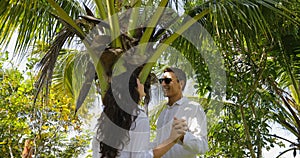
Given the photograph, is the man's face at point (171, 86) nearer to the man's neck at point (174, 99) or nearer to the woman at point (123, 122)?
the man's neck at point (174, 99)

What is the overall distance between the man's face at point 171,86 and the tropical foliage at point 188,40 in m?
0.17

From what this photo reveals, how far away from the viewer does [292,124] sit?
703 cm

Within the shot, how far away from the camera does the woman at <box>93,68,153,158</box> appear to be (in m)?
2.39

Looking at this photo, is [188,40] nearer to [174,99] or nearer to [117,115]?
[174,99]

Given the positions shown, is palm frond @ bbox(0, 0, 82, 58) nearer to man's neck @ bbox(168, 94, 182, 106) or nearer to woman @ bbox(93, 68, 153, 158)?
woman @ bbox(93, 68, 153, 158)

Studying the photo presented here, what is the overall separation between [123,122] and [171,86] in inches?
20.5

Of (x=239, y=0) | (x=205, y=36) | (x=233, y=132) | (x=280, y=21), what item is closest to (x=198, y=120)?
(x=239, y=0)

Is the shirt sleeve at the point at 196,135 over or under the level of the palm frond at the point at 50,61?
under

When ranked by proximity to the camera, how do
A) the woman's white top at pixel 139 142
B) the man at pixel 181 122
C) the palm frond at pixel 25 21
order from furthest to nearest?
the palm frond at pixel 25 21
the man at pixel 181 122
the woman's white top at pixel 139 142

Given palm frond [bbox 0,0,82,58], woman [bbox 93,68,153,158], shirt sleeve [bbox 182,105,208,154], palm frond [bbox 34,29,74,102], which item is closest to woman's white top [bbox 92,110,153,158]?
woman [bbox 93,68,153,158]

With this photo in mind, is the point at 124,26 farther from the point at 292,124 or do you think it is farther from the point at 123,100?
the point at 292,124

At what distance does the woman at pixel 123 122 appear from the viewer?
2.39 m

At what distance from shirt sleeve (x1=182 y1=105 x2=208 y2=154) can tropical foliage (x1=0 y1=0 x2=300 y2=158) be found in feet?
1.81

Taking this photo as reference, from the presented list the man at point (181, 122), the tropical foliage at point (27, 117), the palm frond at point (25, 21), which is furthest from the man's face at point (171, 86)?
the tropical foliage at point (27, 117)
